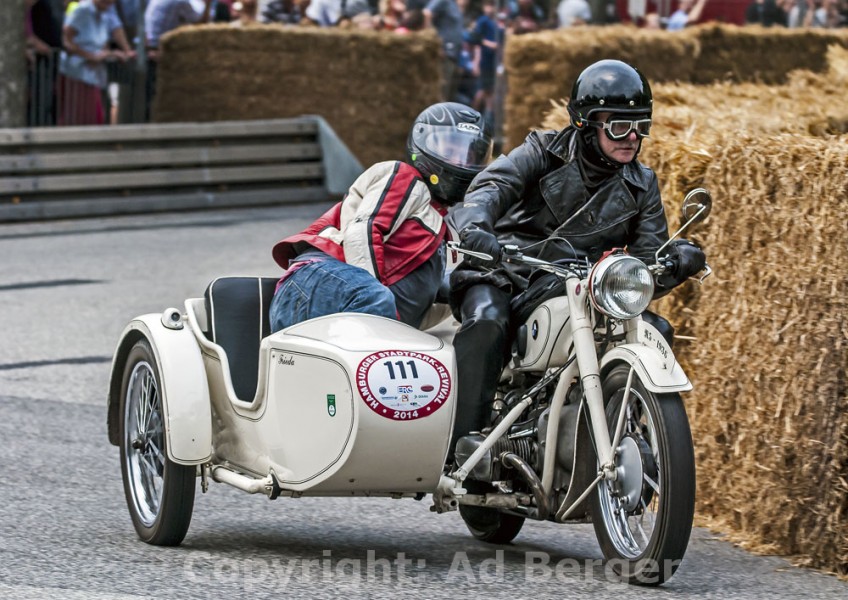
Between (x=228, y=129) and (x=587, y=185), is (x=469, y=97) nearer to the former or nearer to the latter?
(x=228, y=129)

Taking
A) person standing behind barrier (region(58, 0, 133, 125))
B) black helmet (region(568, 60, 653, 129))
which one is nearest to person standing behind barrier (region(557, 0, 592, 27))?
person standing behind barrier (region(58, 0, 133, 125))

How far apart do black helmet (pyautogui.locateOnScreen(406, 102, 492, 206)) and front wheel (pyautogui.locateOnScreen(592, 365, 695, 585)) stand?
3.32 feet

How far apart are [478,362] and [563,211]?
0.67 metres

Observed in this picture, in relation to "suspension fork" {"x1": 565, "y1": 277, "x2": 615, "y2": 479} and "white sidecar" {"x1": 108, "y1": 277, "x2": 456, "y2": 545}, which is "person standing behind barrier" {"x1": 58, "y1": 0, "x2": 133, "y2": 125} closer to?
"white sidecar" {"x1": 108, "y1": 277, "x2": 456, "y2": 545}

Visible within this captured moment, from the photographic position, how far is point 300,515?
7.14 metres

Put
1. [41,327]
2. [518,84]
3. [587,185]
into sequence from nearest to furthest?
[587,185], [41,327], [518,84]

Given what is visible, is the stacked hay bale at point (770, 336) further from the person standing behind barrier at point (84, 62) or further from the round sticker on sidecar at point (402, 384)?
the person standing behind barrier at point (84, 62)

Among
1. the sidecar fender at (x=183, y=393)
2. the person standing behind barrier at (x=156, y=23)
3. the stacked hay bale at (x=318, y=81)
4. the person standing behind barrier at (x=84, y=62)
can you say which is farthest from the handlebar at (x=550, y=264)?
the stacked hay bale at (x=318, y=81)

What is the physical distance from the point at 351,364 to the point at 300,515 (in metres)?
1.76

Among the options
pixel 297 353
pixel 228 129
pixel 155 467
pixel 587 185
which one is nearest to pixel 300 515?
pixel 155 467

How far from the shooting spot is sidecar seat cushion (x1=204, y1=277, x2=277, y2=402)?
6281 millimetres

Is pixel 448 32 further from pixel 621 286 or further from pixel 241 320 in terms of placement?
pixel 621 286

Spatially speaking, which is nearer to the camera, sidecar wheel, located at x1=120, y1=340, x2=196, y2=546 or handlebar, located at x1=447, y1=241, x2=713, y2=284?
handlebar, located at x1=447, y1=241, x2=713, y2=284

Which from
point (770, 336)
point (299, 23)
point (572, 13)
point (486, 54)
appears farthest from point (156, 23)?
point (770, 336)
